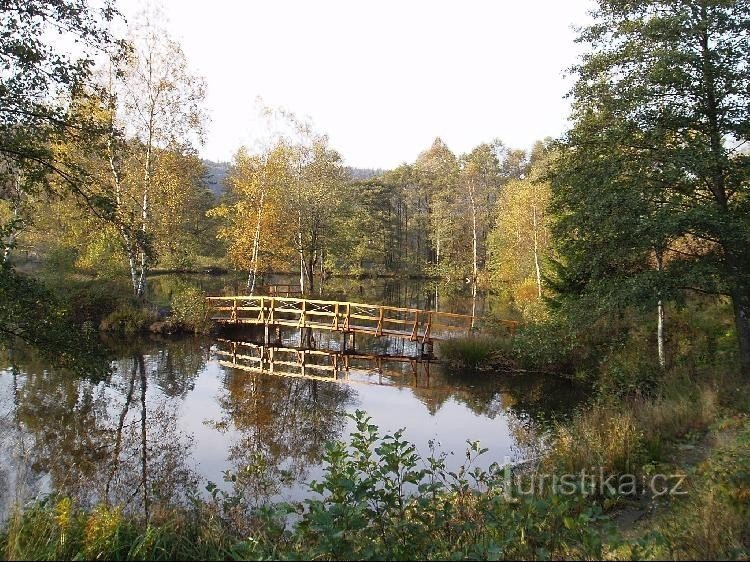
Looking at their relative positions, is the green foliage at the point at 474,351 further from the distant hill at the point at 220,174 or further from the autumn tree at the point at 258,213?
the distant hill at the point at 220,174

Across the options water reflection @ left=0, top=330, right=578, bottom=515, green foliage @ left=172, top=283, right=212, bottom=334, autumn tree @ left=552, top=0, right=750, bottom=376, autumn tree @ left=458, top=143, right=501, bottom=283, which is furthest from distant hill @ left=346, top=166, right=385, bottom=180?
autumn tree @ left=552, top=0, right=750, bottom=376

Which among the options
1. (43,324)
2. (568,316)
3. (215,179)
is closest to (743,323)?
(568,316)

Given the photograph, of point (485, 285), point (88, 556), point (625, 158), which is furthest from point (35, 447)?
point (485, 285)

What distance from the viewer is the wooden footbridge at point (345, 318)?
2003 centimetres

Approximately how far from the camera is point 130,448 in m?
9.96

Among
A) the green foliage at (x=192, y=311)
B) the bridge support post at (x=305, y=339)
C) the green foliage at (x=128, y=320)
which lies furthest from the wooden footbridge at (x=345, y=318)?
the green foliage at (x=128, y=320)

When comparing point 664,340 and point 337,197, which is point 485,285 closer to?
point 337,197

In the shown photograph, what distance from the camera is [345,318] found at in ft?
71.8

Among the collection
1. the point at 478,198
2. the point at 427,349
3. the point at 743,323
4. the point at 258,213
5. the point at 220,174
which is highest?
the point at 220,174

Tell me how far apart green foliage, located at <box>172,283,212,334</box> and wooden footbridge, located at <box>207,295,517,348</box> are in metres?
0.79

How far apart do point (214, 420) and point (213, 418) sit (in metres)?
0.18

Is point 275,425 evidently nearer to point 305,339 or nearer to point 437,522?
point 437,522

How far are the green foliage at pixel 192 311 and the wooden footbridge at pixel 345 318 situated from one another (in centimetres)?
79

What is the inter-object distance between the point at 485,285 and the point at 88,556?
1557 inches
